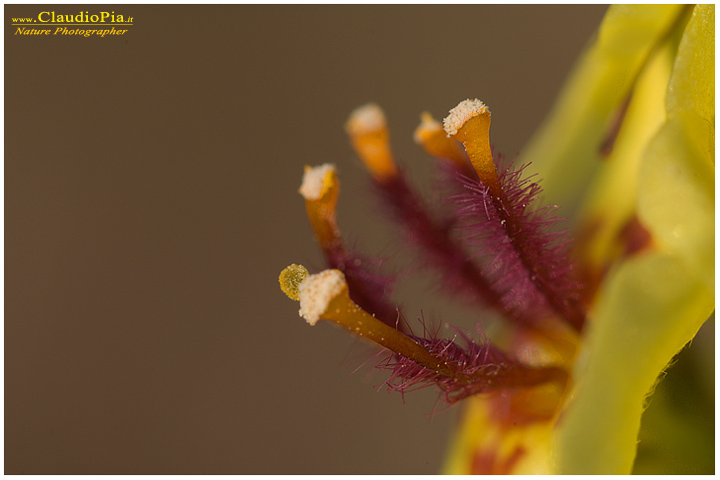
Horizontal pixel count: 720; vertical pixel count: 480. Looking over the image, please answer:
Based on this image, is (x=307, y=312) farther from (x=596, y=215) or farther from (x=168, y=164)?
(x=168, y=164)

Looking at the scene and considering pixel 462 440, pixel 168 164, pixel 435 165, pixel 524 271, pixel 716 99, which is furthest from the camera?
pixel 168 164

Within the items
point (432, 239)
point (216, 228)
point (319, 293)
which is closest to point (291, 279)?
point (319, 293)

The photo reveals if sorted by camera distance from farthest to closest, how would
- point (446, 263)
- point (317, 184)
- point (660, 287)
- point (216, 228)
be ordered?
1. point (216, 228)
2. point (446, 263)
3. point (317, 184)
4. point (660, 287)

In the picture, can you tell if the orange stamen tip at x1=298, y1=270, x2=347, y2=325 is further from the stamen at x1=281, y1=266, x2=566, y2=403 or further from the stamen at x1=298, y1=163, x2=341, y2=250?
the stamen at x1=298, y1=163, x2=341, y2=250

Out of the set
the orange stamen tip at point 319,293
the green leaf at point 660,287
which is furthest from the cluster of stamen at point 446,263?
the green leaf at point 660,287

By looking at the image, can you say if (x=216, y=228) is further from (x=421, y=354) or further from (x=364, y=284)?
(x=421, y=354)

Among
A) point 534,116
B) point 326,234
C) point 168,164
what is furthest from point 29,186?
point 534,116
